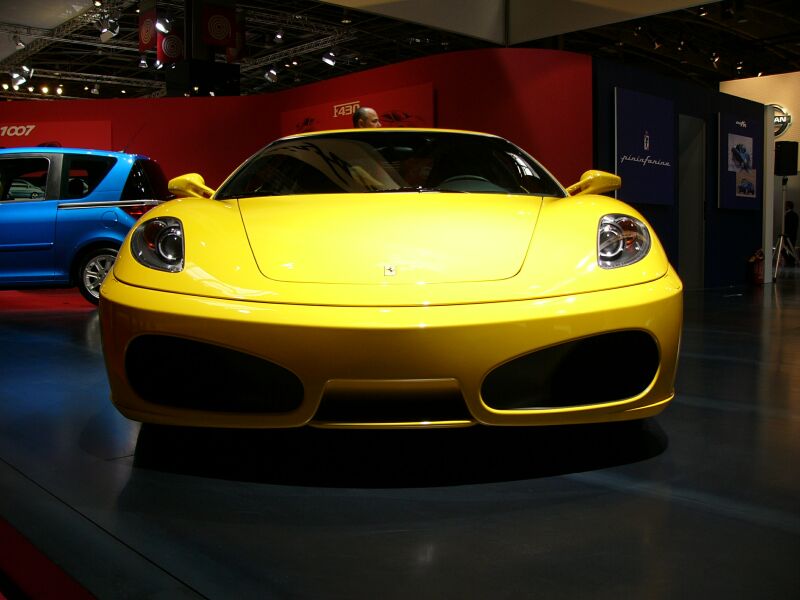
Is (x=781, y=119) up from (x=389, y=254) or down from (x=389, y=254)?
up

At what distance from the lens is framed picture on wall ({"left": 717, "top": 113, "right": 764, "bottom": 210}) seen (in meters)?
9.41

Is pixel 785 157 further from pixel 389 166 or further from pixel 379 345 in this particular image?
pixel 379 345

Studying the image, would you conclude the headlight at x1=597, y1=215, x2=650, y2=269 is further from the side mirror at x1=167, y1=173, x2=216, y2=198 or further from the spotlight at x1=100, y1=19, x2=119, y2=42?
the spotlight at x1=100, y1=19, x2=119, y2=42

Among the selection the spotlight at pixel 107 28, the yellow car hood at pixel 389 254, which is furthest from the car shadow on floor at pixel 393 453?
the spotlight at pixel 107 28

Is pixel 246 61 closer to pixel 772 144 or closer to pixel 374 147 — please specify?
pixel 772 144

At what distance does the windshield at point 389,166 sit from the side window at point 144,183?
3.52m

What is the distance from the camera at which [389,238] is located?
6.19ft

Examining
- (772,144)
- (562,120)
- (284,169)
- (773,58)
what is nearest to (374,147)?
(284,169)

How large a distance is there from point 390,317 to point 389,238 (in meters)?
0.34

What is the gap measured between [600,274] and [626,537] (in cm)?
65

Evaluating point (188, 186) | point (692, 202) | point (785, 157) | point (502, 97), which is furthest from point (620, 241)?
point (785, 157)

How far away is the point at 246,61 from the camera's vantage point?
1995 centimetres

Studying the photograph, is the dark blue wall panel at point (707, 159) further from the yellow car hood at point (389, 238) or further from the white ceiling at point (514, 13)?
the yellow car hood at point (389, 238)

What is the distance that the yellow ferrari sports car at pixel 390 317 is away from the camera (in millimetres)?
1624
